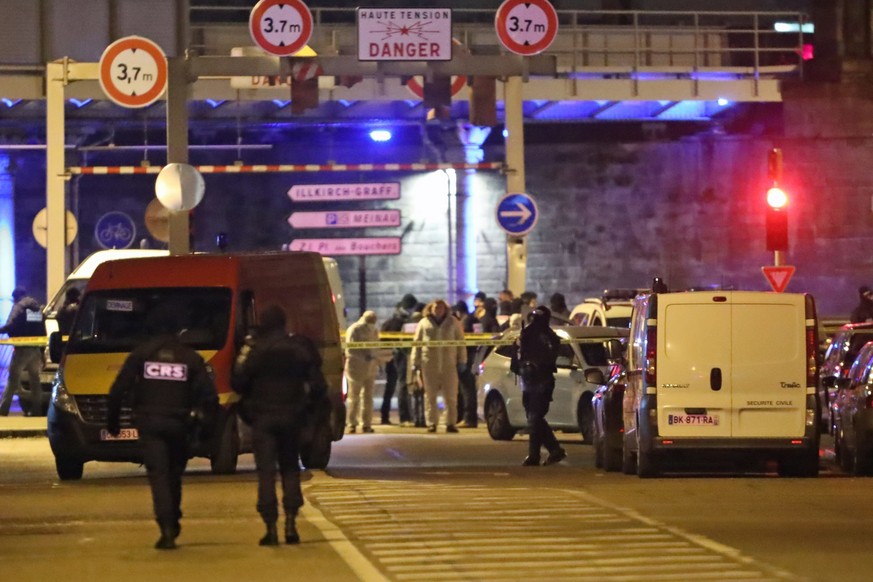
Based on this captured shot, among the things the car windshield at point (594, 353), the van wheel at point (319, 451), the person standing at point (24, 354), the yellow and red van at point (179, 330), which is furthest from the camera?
the person standing at point (24, 354)

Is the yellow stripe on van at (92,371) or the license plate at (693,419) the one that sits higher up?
the yellow stripe on van at (92,371)

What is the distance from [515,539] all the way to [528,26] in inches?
538

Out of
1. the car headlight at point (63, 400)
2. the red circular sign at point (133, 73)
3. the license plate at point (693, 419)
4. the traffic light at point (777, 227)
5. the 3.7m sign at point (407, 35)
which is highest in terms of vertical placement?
the 3.7m sign at point (407, 35)

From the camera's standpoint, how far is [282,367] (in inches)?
448

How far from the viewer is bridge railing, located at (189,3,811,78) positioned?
102 feet

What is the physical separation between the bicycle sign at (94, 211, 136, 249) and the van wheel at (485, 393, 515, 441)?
11.4 m

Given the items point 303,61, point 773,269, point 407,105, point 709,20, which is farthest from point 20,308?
point 709,20

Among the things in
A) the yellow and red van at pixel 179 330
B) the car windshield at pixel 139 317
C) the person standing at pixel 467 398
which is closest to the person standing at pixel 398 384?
the person standing at pixel 467 398

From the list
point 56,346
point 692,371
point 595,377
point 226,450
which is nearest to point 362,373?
point 56,346

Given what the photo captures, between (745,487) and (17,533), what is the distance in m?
6.26

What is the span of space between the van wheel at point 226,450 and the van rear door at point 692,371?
160 inches

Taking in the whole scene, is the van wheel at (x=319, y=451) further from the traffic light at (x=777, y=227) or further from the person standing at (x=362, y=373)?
the traffic light at (x=777, y=227)

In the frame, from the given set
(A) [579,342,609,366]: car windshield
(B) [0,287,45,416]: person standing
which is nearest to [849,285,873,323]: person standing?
(A) [579,342,609,366]: car windshield

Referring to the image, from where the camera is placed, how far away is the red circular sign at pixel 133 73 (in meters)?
23.4
